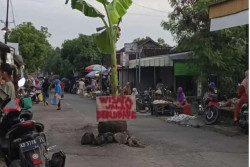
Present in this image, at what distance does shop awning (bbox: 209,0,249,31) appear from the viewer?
9.02 metres

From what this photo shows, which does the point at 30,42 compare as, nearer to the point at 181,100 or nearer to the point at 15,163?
the point at 181,100

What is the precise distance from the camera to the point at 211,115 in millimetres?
13320

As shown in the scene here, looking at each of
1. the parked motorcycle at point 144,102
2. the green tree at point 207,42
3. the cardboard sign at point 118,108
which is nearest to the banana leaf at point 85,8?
the cardboard sign at point 118,108

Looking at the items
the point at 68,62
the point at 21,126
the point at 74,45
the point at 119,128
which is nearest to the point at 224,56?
the point at 119,128

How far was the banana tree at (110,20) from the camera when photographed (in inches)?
355

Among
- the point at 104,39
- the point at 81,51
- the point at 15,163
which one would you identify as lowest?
the point at 15,163

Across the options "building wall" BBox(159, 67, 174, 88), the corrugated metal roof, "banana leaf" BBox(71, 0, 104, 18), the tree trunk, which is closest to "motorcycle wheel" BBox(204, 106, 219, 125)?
the tree trunk

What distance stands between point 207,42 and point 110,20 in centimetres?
868

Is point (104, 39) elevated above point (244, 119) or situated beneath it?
elevated above

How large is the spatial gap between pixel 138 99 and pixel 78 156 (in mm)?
12215

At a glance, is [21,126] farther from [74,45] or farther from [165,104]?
[74,45]

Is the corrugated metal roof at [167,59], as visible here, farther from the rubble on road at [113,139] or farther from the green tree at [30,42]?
the green tree at [30,42]

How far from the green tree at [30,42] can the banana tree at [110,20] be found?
1235 inches

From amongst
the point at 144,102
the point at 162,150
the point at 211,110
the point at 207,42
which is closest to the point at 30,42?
the point at 144,102
